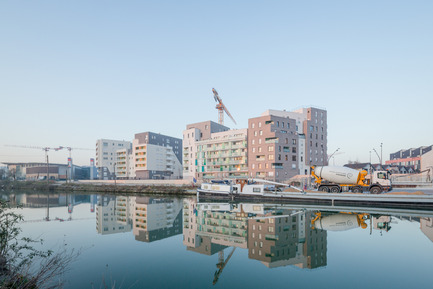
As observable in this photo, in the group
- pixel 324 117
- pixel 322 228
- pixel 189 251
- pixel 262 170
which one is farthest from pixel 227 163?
pixel 189 251

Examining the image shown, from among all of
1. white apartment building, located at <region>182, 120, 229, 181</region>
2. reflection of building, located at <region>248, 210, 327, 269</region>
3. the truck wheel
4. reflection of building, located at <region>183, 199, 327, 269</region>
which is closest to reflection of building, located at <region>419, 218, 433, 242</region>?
reflection of building, located at <region>248, 210, 327, 269</region>

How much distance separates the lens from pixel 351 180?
42844 millimetres

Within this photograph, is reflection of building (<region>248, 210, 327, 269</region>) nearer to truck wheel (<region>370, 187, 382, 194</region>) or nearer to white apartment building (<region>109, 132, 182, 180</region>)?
truck wheel (<region>370, 187, 382, 194</region>)

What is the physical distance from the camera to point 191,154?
104 m

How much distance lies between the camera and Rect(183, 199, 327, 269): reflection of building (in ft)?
53.4

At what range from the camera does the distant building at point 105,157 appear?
142 metres

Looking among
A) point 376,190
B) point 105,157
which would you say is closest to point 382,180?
point 376,190

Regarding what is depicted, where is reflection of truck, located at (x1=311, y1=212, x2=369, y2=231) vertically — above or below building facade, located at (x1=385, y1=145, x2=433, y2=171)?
below

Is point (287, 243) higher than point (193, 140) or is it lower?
lower

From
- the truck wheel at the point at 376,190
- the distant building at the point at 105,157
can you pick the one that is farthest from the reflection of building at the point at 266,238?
the distant building at the point at 105,157

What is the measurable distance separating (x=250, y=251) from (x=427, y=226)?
20.3 metres

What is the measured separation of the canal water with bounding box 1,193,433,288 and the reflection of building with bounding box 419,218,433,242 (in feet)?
0.27

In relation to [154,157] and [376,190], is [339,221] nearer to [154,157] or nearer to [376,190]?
[376,190]

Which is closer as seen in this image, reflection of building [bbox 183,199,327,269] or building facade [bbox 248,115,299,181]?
reflection of building [bbox 183,199,327,269]
